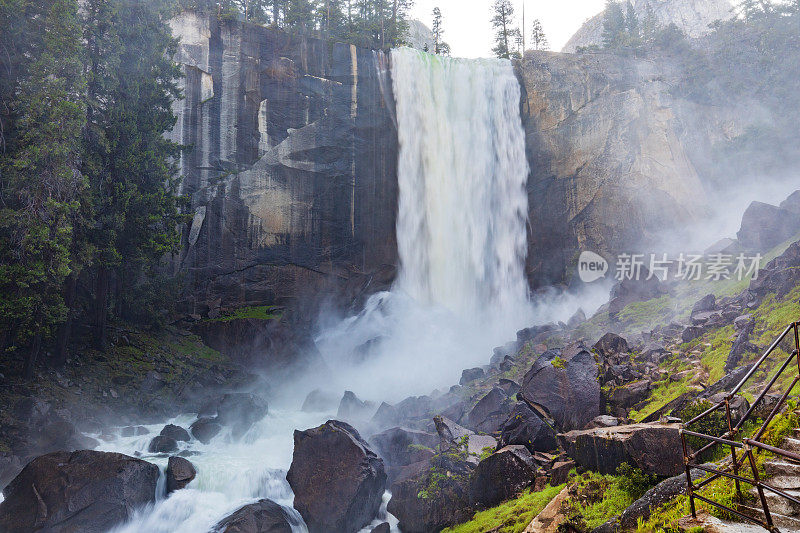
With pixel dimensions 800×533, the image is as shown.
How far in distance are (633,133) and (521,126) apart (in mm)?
6623

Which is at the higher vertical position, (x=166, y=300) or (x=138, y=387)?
(x=166, y=300)

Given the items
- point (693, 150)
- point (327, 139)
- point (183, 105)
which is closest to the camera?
point (183, 105)

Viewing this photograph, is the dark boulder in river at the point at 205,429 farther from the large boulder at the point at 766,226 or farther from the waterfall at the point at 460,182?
the large boulder at the point at 766,226

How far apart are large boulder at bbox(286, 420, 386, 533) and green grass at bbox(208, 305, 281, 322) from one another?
49.7 feet

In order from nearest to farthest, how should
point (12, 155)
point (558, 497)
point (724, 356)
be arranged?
point (558, 497) < point (724, 356) < point (12, 155)

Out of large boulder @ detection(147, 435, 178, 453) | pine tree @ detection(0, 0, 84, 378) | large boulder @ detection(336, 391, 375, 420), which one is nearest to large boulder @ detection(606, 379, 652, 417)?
large boulder @ detection(336, 391, 375, 420)

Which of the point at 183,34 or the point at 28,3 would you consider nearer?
the point at 28,3

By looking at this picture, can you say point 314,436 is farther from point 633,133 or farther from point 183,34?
point 633,133

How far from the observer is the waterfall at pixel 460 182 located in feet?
95.8

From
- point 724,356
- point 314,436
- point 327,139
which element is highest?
point 327,139

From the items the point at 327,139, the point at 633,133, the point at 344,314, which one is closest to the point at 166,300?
the point at 344,314

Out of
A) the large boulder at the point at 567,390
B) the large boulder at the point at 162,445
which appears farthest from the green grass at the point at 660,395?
the large boulder at the point at 162,445

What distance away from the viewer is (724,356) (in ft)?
35.8

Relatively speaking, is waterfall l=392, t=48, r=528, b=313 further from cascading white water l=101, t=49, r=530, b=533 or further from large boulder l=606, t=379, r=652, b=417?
large boulder l=606, t=379, r=652, b=417
